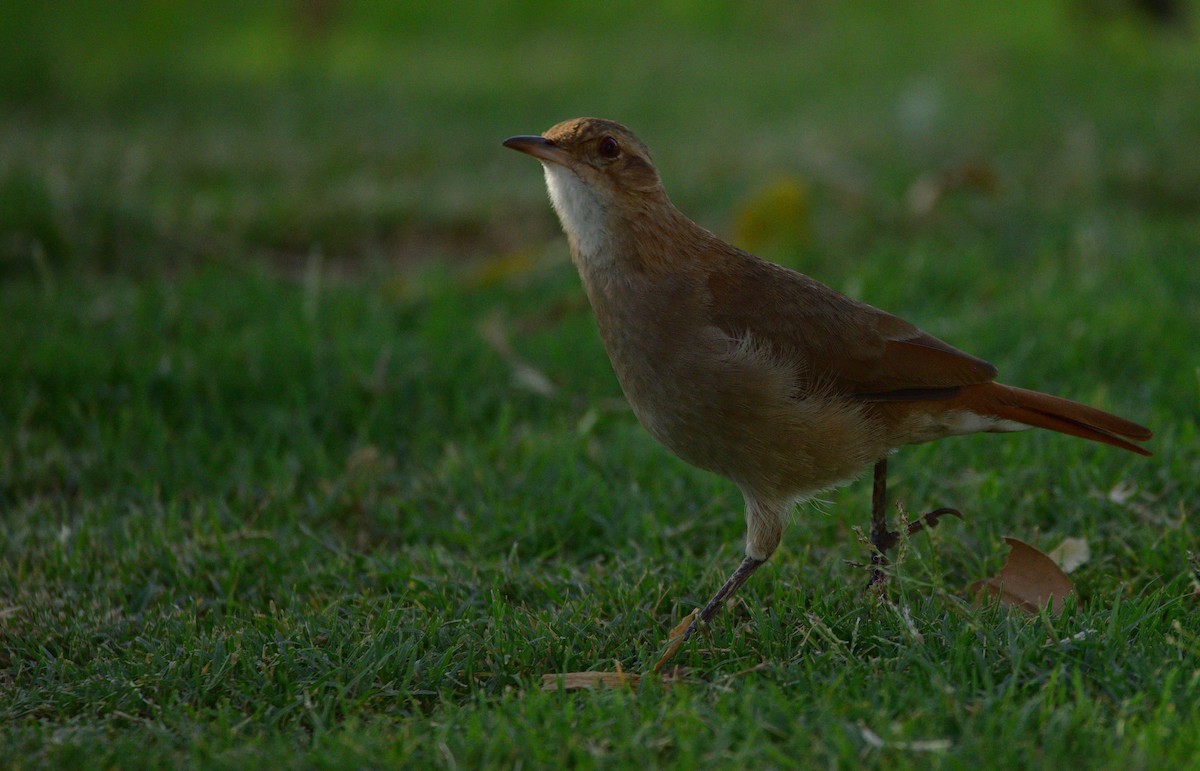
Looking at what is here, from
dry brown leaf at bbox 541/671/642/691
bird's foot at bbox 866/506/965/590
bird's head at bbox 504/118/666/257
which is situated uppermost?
bird's head at bbox 504/118/666/257

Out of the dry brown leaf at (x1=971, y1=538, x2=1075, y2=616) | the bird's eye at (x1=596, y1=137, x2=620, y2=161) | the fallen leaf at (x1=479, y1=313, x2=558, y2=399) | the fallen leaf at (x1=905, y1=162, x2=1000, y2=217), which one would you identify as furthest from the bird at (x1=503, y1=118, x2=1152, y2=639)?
Result: the fallen leaf at (x1=905, y1=162, x2=1000, y2=217)

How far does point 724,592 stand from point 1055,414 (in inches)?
39.5

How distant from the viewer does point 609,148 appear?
351 cm

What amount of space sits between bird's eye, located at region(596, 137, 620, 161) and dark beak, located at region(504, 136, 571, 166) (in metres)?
0.10

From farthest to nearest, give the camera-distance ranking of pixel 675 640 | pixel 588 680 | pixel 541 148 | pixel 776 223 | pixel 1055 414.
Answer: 1. pixel 776 223
2. pixel 541 148
3. pixel 1055 414
4. pixel 675 640
5. pixel 588 680

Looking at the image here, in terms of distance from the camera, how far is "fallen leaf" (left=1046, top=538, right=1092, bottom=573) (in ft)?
11.3

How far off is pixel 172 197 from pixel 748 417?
4824mm

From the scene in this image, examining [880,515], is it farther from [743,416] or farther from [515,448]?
[515,448]

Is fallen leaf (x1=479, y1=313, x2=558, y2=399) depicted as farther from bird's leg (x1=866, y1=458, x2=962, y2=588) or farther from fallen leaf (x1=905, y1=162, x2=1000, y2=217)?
fallen leaf (x1=905, y1=162, x2=1000, y2=217)

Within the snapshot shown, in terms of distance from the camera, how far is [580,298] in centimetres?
576

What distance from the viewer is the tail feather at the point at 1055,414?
3309 millimetres

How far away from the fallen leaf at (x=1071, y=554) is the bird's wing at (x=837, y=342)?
536 mm

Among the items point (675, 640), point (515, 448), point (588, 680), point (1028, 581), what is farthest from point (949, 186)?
point (588, 680)

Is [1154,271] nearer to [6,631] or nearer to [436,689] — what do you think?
[436,689]
